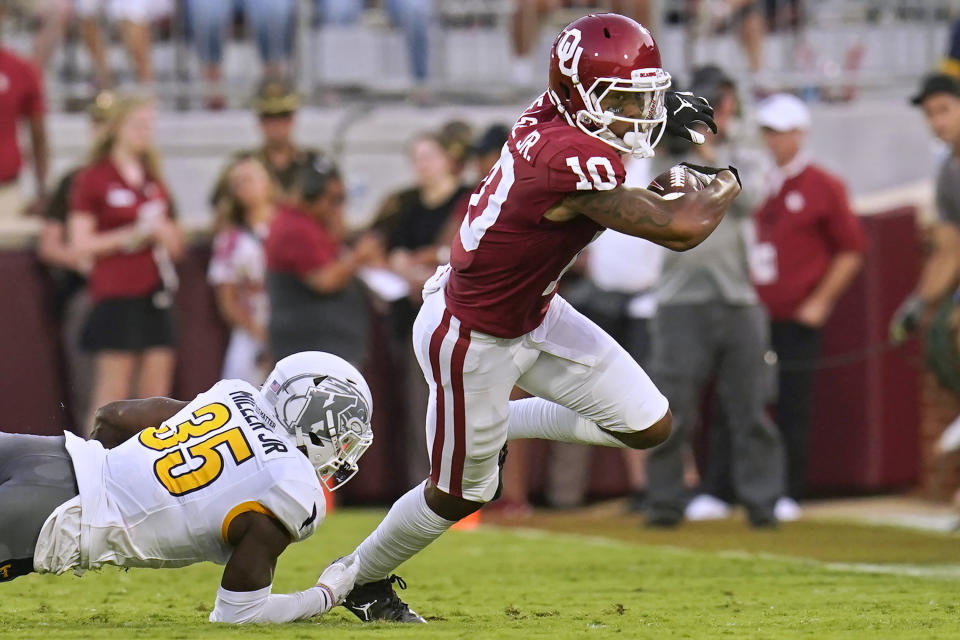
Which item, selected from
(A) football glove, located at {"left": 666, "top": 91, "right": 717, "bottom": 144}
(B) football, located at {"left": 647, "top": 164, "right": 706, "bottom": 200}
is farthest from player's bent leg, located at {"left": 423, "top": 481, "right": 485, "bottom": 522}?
(A) football glove, located at {"left": 666, "top": 91, "right": 717, "bottom": 144}

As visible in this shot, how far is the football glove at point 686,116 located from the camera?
16.8 feet

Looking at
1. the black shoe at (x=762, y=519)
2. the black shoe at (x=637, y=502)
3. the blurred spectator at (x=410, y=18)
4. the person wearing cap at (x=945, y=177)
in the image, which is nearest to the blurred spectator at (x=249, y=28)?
the blurred spectator at (x=410, y=18)

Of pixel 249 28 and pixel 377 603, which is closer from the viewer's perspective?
pixel 377 603

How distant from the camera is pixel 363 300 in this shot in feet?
30.9

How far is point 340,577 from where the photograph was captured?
499 cm

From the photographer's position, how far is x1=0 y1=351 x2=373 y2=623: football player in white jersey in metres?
4.49

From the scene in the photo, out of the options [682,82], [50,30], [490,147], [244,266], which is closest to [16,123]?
[244,266]

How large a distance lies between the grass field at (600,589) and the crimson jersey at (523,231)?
97 centimetres

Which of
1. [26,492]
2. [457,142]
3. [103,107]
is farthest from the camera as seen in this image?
[457,142]

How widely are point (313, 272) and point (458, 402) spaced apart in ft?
12.8

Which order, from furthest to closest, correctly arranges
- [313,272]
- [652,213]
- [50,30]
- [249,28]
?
[249,28] < [50,30] < [313,272] < [652,213]

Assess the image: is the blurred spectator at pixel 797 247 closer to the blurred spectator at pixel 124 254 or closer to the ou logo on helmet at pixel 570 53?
the blurred spectator at pixel 124 254

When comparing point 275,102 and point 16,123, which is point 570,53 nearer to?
point 275,102

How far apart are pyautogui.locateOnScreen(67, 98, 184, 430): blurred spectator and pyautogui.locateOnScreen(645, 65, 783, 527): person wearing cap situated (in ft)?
9.14
